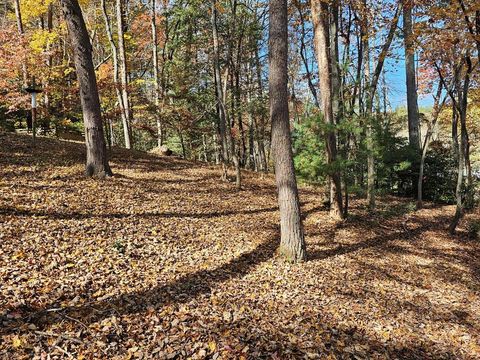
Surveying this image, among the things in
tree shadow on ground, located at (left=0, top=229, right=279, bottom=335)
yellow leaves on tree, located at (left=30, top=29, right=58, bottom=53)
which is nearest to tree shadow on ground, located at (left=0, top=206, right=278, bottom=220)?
tree shadow on ground, located at (left=0, top=229, right=279, bottom=335)

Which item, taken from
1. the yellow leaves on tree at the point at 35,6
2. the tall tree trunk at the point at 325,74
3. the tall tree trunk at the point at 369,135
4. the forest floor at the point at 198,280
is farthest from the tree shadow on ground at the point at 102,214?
the yellow leaves on tree at the point at 35,6

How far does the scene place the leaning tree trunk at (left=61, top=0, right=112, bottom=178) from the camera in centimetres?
805

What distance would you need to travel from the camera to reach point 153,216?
724cm

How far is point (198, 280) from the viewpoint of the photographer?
5223 mm

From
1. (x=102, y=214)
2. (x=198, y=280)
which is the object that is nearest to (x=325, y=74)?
(x=198, y=280)

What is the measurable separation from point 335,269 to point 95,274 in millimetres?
4445

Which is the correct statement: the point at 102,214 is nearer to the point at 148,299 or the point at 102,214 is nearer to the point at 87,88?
the point at 148,299

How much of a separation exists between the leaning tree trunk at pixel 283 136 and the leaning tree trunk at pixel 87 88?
4925 millimetres

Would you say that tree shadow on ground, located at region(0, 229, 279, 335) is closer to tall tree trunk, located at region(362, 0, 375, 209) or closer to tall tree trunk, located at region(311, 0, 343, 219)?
tall tree trunk, located at region(311, 0, 343, 219)

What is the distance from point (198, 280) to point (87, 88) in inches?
237

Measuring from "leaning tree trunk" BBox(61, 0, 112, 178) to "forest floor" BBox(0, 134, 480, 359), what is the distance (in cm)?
57

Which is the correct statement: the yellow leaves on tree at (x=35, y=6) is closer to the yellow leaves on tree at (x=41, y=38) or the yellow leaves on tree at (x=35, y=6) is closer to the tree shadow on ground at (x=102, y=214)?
the yellow leaves on tree at (x=41, y=38)

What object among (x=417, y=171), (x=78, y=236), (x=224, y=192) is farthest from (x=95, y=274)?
(x=417, y=171)

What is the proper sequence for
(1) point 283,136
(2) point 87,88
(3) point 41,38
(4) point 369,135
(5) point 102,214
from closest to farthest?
(1) point 283,136 < (5) point 102,214 < (2) point 87,88 < (4) point 369,135 < (3) point 41,38
